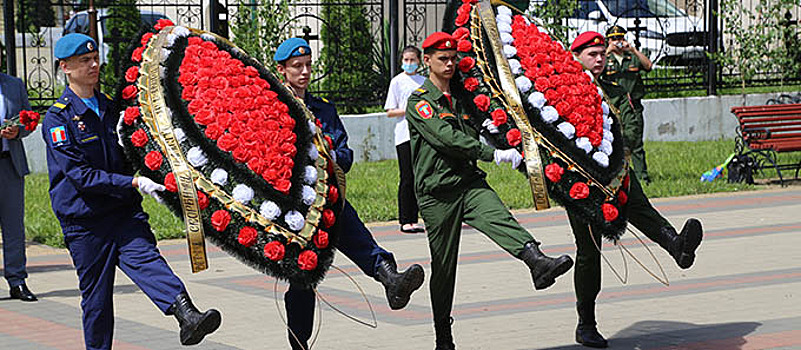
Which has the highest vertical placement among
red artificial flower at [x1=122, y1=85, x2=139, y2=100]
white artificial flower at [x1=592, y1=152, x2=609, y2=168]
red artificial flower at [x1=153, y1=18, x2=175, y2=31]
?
red artificial flower at [x1=153, y1=18, x2=175, y2=31]

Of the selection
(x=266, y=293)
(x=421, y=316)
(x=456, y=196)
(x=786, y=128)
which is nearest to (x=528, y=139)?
(x=456, y=196)

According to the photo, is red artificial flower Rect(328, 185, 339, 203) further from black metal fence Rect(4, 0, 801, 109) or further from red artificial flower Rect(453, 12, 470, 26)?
black metal fence Rect(4, 0, 801, 109)

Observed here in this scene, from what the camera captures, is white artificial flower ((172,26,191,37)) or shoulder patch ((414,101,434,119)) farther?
shoulder patch ((414,101,434,119))

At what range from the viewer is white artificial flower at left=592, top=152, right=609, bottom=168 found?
6.52 metres

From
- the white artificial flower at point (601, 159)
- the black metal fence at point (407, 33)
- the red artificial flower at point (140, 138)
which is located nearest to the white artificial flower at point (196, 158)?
the red artificial flower at point (140, 138)

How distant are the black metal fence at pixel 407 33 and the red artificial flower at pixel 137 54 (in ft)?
31.1

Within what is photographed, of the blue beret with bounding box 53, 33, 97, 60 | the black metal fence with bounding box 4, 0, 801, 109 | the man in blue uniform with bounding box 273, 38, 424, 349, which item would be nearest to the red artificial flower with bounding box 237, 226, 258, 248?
the man in blue uniform with bounding box 273, 38, 424, 349

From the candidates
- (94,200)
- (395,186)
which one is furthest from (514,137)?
(395,186)

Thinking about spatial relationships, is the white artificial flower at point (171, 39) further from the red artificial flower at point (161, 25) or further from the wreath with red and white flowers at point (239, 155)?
the red artificial flower at point (161, 25)

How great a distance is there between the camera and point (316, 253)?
574 centimetres

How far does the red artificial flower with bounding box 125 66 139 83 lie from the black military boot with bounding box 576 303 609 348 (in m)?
2.89

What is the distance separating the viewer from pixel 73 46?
19.1ft

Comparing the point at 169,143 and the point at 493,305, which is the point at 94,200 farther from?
the point at 493,305

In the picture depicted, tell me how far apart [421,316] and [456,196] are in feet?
5.15
